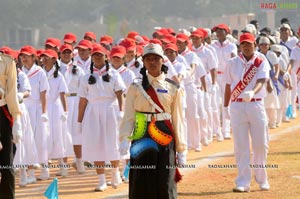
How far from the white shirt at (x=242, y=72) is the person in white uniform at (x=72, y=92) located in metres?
3.27

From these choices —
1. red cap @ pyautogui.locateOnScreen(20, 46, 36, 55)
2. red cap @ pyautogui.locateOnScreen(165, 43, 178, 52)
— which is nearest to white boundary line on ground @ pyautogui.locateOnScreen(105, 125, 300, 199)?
red cap @ pyautogui.locateOnScreen(165, 43, 178, 52)

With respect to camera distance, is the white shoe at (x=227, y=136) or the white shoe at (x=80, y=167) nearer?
the white shoe at (x=80, y=167)

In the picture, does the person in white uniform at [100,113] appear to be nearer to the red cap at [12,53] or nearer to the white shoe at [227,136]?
the red cap at [12,53]

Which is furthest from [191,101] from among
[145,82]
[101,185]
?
[145,82]

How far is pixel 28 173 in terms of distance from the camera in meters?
17.1

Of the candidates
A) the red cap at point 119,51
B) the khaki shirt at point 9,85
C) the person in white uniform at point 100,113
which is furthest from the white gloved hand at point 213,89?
the khaki shirt at point 9,85

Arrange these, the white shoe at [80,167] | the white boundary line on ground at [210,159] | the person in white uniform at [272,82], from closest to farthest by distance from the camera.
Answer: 1. the white boundary line on ground at [210,159]
2. the white shoe at [80,167]
3. the person in white uniform at [272,82]

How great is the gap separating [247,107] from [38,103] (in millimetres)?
4139

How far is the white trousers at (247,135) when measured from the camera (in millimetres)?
14406

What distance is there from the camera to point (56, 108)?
1805 cm

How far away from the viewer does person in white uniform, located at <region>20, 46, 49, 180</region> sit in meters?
16.8

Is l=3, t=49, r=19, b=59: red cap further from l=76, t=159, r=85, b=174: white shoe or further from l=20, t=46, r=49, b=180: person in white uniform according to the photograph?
l=76, t=159, r=85, b=174: white shoe

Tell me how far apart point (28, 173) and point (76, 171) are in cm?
129

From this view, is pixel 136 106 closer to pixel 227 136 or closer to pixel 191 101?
pixel 191 101
